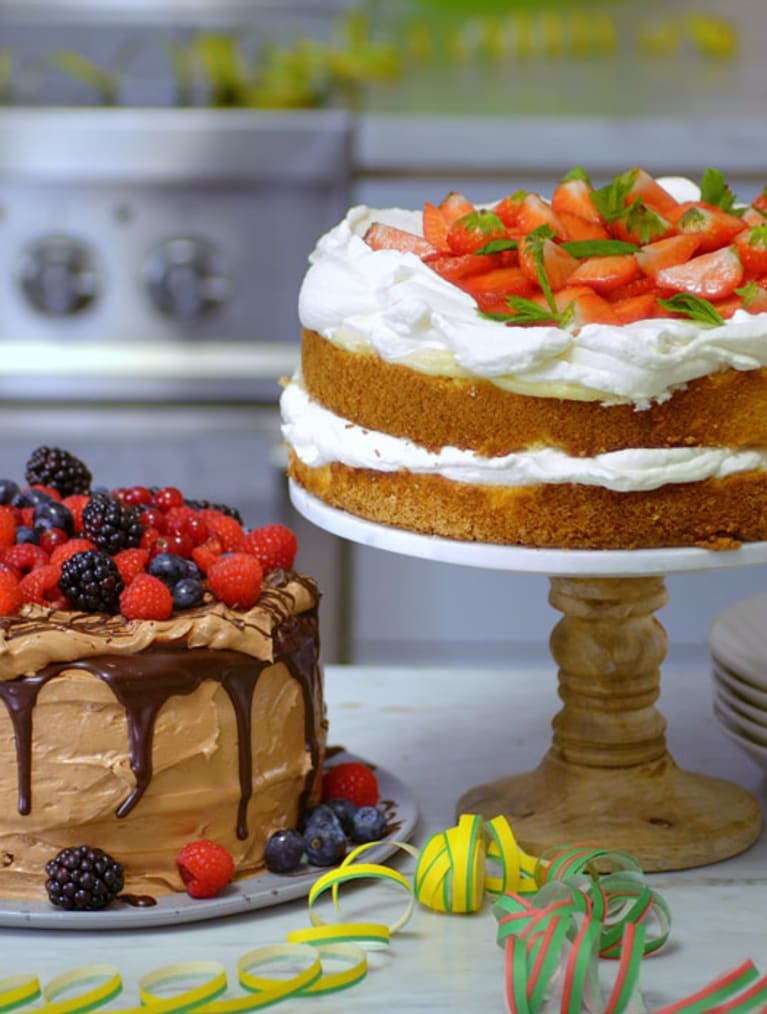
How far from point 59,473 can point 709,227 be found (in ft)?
1.99

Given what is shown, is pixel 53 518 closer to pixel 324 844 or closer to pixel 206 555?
pixel 206 555

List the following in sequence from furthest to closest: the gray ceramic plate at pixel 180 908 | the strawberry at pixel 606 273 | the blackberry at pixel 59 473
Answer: the blackberry at pixel 59 473 → the strawberry at pixel 606 273 → the gray ceramic plate at pixel 180 908

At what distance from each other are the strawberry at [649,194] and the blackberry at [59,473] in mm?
546

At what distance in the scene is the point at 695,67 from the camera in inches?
125

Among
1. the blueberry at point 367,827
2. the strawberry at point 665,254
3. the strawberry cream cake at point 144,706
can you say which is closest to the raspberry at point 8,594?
the strawberry cream cake at point 144,706

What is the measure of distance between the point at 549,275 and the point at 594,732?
0.38 metres

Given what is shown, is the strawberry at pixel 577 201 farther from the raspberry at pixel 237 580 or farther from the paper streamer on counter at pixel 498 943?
the paper streamer on counter at pixel 498 943

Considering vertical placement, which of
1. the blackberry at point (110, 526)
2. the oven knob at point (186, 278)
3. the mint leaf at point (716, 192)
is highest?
the mint leaf at point (716, 192)

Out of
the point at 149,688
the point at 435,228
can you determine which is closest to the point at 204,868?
the point at 149,688

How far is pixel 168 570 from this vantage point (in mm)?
1346

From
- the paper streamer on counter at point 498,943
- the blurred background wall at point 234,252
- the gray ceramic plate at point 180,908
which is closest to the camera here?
the paper streamer on counter at point 498,943

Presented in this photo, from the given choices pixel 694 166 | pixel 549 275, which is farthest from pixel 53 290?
pixel 549 275

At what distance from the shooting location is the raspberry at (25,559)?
1384 mm

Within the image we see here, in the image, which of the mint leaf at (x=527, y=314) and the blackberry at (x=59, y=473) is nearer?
the mint leaf at (x=527, y=314)
